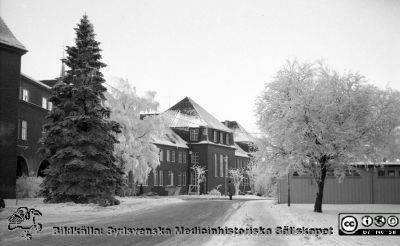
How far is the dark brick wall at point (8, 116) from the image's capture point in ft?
111

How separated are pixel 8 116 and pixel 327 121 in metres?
21.2

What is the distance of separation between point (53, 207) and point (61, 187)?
10.2ft

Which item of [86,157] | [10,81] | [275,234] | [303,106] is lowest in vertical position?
[275,234]

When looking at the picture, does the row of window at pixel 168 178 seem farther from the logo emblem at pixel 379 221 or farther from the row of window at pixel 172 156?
the logo emblem at pixel 379 221

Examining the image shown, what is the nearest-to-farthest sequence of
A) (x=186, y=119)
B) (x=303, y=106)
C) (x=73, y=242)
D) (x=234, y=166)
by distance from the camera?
1. (x=73, y=242)
2. (x=303, y=106)
3. (x=186, y=119)
4. (x=234, y=166)

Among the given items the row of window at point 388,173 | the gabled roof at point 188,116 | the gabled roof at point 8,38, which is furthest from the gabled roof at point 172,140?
the row of window at point 388,173

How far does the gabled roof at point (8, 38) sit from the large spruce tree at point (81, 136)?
5.81 metres

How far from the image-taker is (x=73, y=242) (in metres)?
14.2

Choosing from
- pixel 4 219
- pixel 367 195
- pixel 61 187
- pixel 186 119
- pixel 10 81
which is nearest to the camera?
pixel 4 219

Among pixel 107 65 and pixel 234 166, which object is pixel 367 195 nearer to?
pixel 107 65

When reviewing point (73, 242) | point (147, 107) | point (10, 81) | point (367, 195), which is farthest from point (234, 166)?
point (73, 242)

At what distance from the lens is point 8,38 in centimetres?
3516

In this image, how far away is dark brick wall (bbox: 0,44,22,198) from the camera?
3369 cm

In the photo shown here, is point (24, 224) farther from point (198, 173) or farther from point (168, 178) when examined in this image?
A: point (198, 173)
